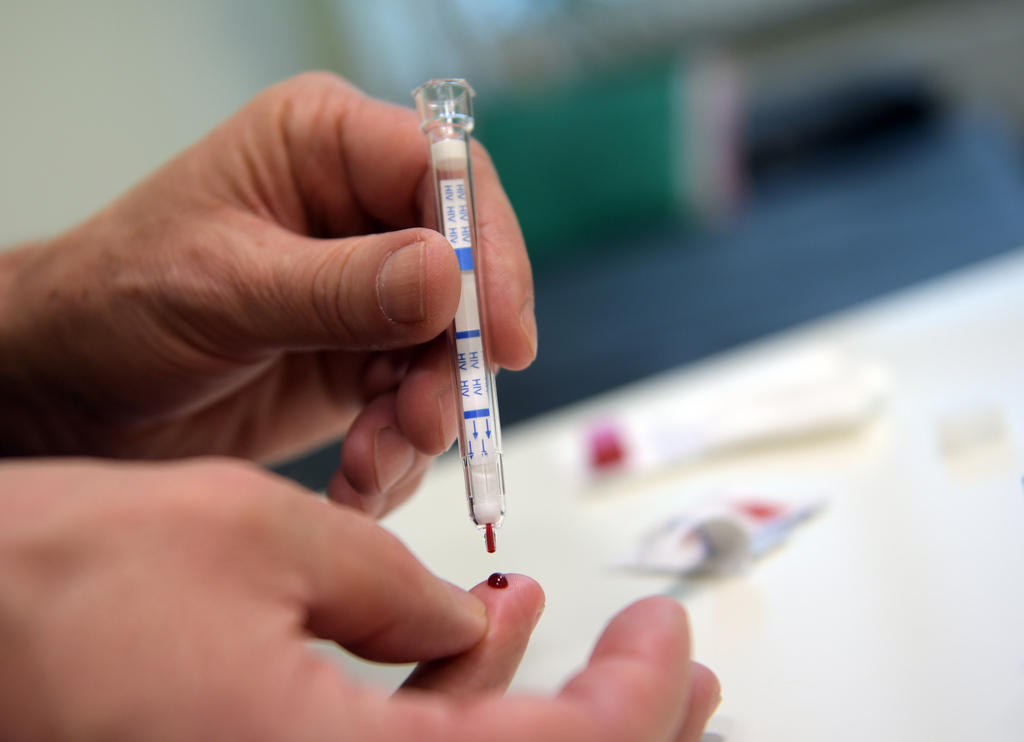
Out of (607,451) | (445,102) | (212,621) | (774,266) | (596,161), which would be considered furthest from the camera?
(596,161)

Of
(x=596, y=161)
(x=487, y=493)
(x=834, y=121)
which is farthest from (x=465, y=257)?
(x=834, y=121)

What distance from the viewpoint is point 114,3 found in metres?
1.73

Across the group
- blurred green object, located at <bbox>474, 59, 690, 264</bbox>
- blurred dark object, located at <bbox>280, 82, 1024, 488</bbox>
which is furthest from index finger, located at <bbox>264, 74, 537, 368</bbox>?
blurred green object, located at <bbox>474, 59, 690, 264</bbox>

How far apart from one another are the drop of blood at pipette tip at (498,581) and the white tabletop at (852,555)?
0.9 inches

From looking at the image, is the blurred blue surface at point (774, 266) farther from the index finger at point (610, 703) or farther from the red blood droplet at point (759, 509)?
the index finger at point (610, 703)

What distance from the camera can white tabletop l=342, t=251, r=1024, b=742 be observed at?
0.41 m

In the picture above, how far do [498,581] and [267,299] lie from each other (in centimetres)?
26

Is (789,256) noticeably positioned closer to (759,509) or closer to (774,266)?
(774,266)

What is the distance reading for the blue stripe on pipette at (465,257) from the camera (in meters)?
0.48

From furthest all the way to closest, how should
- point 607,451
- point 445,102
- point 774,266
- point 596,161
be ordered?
1. point 596,161
2. point 774,266
3. point 607,451
4. point 445,102

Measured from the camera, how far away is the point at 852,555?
0.54 m

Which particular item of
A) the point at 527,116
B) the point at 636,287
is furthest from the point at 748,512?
the point at 527,116

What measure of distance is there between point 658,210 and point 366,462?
1.66 metres

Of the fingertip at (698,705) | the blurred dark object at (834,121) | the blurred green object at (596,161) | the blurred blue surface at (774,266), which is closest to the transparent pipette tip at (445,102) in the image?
the fingertip at (698,705)
